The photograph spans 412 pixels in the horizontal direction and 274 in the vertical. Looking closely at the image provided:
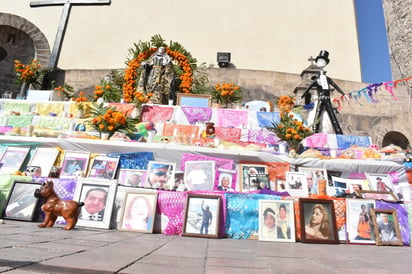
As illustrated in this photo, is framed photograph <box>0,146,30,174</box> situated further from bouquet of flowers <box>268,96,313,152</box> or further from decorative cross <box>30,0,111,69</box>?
decorative cross <box>30,0,111,69</box>

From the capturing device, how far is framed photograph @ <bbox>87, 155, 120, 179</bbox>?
3.65 meters

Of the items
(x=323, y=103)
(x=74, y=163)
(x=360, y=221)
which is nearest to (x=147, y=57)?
(x=323, y=103)

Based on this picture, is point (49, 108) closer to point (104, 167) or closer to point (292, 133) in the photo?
point (104, 167)

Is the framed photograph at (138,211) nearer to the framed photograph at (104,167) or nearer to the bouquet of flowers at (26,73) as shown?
the framed photograph at (104,167)

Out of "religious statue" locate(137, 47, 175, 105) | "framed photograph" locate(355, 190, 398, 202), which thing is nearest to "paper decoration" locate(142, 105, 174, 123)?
"religious statue" locate(137, 47, 175, 105)

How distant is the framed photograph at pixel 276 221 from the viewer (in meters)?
2.62

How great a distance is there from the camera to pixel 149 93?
7656 mm

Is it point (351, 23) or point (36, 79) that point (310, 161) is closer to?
point (36, 79)

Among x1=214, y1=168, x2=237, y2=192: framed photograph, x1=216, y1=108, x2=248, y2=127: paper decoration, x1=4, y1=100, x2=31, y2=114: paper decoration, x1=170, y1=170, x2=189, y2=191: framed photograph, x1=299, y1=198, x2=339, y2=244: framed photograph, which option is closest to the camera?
x1=299, y1=198, x2=339, y2=244: framed photograph

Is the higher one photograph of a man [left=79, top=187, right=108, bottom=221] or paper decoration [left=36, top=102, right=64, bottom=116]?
paper decoration [left=36, top=102, right=64, bottom=116]

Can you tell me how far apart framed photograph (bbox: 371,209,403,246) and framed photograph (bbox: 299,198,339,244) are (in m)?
0.44

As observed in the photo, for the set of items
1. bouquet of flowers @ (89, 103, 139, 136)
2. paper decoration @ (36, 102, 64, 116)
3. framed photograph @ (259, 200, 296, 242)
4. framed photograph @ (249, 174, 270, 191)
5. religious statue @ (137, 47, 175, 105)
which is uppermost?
religious statue @ (137, 47, 175, 105)

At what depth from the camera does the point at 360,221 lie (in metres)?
2.83

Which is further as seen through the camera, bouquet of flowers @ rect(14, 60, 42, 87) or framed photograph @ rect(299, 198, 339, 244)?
bouquet of flowers @ rect(14, 60, 42, 87)
